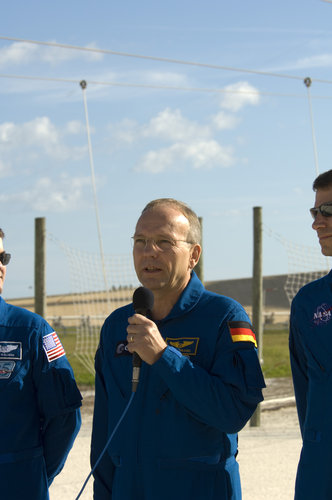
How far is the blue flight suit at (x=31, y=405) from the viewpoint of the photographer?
3021 mm

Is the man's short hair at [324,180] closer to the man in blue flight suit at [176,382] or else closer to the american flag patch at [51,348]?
the man in blue flight suit at [176,382]

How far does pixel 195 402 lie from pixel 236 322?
0.37 m

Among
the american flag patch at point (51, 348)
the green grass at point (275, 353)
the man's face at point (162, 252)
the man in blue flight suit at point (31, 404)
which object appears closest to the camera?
the man's face at point (162, 252)

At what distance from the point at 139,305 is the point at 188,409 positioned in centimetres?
43

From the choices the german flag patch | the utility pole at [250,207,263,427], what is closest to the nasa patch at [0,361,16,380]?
the german flag patch

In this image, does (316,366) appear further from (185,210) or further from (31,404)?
(31,404)

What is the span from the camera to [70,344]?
73.4 feet

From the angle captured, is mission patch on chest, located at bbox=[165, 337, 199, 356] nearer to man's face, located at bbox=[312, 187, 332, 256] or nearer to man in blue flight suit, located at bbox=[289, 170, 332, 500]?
man in blue flight suit, located at bbox=[289, 170, 332, 500]

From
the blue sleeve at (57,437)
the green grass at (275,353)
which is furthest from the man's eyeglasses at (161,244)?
the green grass at (275,353)

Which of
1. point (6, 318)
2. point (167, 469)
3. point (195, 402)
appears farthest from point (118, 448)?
point (6, 318)

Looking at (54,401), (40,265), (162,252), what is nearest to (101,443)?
(54,401)

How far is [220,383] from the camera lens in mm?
2568

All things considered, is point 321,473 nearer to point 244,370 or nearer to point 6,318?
point 244,370

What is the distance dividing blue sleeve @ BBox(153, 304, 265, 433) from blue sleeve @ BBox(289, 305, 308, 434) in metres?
0.28
